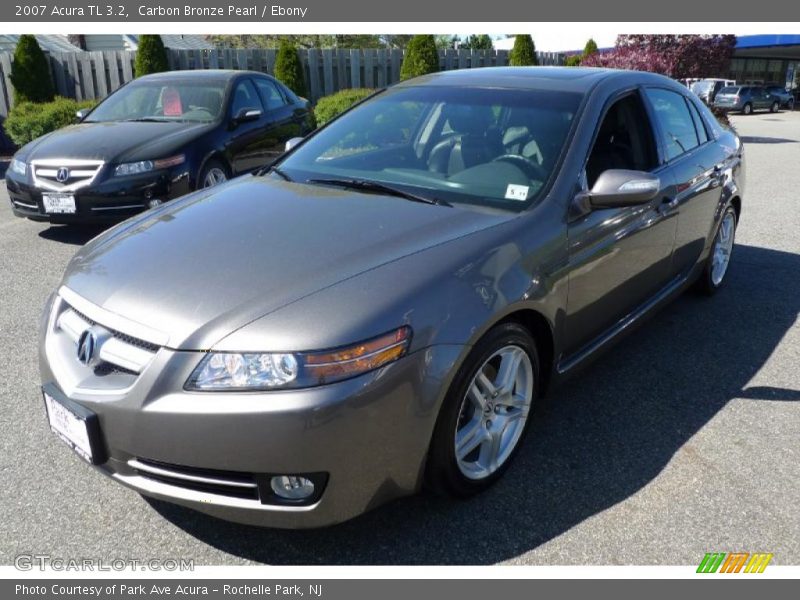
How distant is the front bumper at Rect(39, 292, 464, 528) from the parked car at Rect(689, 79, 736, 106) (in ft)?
70.3

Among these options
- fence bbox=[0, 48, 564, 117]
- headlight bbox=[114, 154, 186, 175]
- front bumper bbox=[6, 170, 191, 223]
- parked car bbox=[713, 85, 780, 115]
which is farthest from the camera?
parked car bbox=[713, 85, 780, 115]

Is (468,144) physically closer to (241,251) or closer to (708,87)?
(241,251)

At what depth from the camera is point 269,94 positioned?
332 inches

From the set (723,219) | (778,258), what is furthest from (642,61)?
(723,219)

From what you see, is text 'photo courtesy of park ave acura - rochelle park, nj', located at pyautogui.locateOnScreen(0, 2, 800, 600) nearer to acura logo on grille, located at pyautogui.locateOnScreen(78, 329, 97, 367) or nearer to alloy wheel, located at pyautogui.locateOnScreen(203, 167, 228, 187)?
acura logo on grille, located at pyautogui.locateOnScreen(78, 329, 97, 367)

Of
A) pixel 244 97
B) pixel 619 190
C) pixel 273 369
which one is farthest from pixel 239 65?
pixel 273 369

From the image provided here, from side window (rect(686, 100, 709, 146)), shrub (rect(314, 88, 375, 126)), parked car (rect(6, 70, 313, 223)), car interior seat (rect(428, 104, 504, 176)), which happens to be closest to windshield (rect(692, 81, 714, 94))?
shrub (rect(314, 88, 375, 126))

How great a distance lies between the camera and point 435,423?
2391 millimetres

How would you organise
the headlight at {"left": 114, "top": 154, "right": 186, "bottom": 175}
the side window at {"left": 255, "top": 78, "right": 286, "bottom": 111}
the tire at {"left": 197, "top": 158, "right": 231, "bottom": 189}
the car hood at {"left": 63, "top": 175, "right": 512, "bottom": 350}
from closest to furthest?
the car hood at {"left": 63, "top": 175, "right": 512, "bottom": 350} < the headlight at {"left": 114, "top": 154, "right": 186, "bottom": 175} < the tire at {"left": 197, "top": 158, "right": 231, "bottom": 189} < the side window at {"left": 255, "top": 78, "right": 286, "bottom": 111}

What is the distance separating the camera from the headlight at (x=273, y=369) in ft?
6.92

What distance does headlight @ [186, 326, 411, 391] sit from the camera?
211 centimetres

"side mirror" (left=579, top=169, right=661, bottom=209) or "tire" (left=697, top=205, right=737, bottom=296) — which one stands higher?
"side mirror" (left=579, top=169, right=661, bottom=209)

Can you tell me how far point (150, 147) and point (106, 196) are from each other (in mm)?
677

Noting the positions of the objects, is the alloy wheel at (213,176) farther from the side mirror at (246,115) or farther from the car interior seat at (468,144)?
the car interior seat at (468,144)
